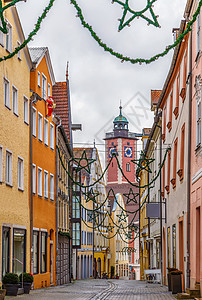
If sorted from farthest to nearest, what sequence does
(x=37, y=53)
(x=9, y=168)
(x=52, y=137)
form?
1. (x=52, y=137)
2. (x=37, y=53)
3. (x=9, y=168)

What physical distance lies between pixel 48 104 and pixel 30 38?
19.4m

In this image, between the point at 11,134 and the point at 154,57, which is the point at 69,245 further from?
the point at 154,57

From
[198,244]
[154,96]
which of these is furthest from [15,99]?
[154,96]

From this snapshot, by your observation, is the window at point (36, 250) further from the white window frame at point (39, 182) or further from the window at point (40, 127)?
the window at point (40, 127)

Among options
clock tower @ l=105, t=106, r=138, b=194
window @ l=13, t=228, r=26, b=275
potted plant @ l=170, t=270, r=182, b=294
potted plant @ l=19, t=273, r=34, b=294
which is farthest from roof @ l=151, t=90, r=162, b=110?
clock tower @ l=105, t=106, r=138, b=194

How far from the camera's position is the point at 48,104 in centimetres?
3120

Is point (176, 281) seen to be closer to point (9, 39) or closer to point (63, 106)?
point (9, 39)

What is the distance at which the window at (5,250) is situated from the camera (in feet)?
70.9

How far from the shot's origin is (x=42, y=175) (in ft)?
98.1

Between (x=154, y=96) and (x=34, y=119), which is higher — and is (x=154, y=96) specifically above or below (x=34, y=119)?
above

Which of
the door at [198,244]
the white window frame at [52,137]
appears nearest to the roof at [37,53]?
the white window frame at [52,137]

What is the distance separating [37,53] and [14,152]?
8533 mm

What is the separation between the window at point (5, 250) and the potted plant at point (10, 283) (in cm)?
175

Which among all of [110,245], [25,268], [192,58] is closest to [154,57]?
[192,58]
